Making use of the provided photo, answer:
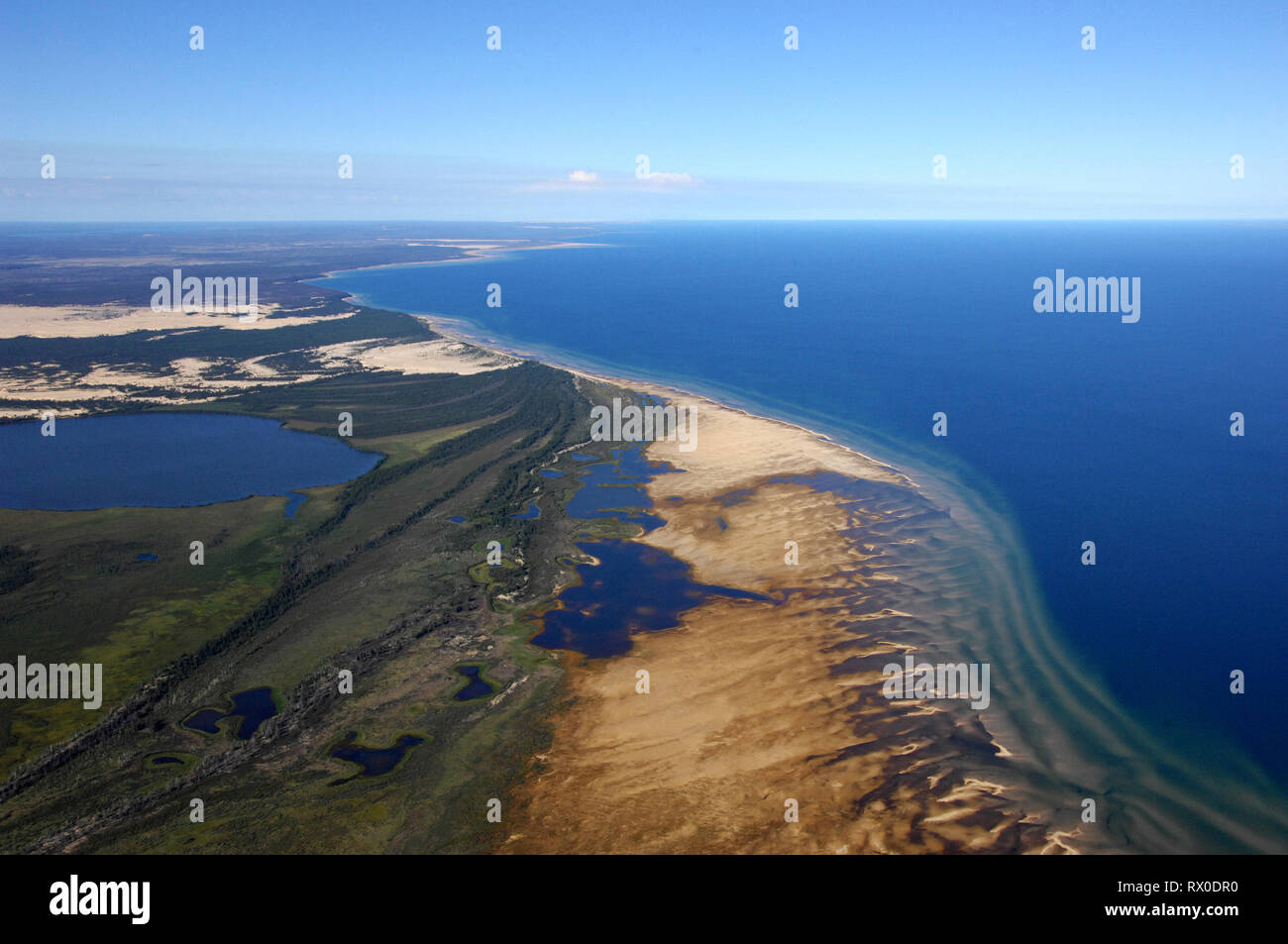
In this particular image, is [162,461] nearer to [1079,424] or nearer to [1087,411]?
[1079,424]

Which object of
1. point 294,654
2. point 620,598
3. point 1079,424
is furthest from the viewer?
point 1079,424

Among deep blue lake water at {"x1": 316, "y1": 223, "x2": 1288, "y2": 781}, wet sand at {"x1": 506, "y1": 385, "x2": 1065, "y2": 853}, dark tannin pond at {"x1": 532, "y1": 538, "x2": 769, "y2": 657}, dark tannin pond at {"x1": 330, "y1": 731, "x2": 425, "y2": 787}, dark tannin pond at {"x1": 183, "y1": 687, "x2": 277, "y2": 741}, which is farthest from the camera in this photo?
dark tannin pond at {"x1": 532, "y1": 538, "x2": 769, "y2": 657}

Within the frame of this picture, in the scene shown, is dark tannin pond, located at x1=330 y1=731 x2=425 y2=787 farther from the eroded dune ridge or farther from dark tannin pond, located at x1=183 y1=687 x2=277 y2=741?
the eroded dune ridge

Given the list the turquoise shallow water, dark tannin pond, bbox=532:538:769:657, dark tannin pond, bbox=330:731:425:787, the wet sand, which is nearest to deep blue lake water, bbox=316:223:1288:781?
the turquoise shallow water

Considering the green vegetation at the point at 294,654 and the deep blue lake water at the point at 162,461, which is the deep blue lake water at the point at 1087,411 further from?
the deep blue lake water at the point at 162,461

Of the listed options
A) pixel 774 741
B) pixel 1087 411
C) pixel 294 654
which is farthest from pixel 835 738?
pixel 1087 411
